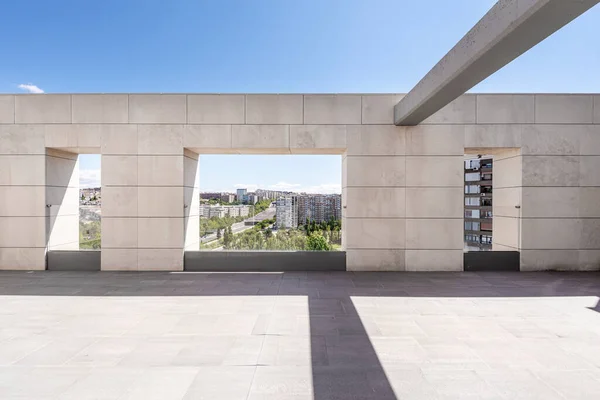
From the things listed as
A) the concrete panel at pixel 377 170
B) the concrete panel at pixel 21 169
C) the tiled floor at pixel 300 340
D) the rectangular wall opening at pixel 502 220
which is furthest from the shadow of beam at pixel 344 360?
the concrete panel at pixel 21 169

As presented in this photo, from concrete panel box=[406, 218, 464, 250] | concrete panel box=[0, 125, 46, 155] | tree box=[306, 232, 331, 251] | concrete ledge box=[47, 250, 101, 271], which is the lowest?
concrete ledge box=[47, 250, 101, 271]

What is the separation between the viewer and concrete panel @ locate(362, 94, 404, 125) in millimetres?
8766

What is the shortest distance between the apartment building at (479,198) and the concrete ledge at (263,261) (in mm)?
61105

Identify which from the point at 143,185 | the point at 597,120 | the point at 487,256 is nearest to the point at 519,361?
the point at 487,256

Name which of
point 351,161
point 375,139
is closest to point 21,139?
point 351,161

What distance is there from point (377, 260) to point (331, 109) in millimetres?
4561

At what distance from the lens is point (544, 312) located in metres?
5.48

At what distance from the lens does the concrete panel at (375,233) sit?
873 cm

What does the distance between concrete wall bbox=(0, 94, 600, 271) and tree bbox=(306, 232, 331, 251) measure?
0.88 metres

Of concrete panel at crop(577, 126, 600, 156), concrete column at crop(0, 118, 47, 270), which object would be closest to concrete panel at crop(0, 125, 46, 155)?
concrete column at crop(0, 118, 47, 270)

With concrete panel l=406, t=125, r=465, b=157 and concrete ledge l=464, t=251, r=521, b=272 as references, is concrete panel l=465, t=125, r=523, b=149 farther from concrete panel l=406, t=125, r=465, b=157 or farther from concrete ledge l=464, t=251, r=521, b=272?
concrete ledge l=464, t=251, r=521, b=272

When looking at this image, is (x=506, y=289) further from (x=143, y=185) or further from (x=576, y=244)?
(x=143, y=185)

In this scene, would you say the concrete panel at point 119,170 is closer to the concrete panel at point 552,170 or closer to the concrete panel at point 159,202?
A: the concrete panel at point 159,202

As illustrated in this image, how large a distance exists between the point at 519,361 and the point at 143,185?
916cm
